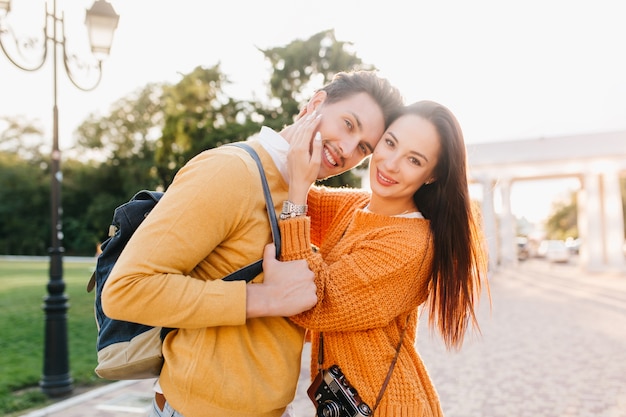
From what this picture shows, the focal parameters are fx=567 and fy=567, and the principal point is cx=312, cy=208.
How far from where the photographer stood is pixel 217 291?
1.67 meters

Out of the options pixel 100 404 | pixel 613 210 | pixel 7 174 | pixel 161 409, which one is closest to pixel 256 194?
pixel 161 409

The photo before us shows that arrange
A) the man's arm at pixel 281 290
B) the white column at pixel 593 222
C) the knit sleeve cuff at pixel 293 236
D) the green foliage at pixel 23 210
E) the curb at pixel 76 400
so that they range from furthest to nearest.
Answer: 1. the green foliage at pixel 23 210
2. the white column at pixel 593 222
3. the curb at pixel 76 400
4. the knit sleeve cuff at pixel 293 236
5. the man's arm at pixel 281 290

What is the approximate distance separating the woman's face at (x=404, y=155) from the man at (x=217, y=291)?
18.9 inches

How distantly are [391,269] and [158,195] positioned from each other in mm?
865

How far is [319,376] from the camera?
2.16 meters

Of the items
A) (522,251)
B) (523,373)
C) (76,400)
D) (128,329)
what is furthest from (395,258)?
(522,251)

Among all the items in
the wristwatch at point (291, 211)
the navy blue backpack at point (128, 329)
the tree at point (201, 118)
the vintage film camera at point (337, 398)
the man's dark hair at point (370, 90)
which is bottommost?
the vintage film camera at point (337, 398)

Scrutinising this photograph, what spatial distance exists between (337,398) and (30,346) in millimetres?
8250

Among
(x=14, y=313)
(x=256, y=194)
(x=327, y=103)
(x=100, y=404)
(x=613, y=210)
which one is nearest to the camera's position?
(x=256, y=194)

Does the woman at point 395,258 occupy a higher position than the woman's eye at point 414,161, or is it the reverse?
the woman's eye at point 414,161

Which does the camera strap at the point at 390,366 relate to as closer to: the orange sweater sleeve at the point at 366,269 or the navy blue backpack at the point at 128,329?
the orange sweater sleeve at the point at 366,269

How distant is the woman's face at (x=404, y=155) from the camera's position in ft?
7.49

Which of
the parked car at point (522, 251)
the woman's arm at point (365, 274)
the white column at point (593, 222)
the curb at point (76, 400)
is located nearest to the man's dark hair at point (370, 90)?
the woman's arm at point (365, 274)

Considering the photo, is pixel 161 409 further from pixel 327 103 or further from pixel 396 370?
pixel 327 103
